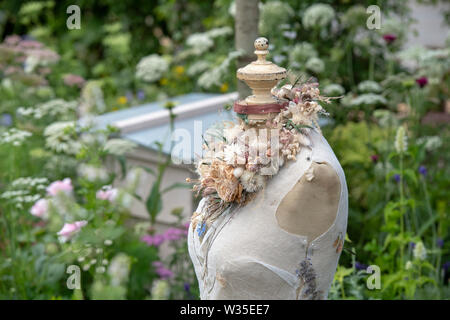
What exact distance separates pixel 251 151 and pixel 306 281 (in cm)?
35

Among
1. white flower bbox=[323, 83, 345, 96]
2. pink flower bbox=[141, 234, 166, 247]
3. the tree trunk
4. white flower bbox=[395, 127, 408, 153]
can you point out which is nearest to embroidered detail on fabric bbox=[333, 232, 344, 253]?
white flower bbox=[395, 127, 408, 153]

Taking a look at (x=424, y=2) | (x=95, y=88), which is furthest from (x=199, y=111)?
(x=424, y=2)

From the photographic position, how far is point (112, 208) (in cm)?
260

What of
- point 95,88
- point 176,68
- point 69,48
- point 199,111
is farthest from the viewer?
point 69,48

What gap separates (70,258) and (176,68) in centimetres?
371

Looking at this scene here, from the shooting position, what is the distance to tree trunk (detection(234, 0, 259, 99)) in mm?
3014

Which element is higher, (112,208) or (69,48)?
(69,48)

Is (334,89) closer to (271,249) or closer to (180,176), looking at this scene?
(180,176)

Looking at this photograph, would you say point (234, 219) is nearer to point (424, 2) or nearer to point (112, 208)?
point (112, 208)

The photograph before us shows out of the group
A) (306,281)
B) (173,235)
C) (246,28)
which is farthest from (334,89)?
(306,281)

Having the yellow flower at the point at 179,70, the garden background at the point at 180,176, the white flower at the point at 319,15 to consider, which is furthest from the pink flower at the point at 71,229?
the yellow flower at the point at 179,70

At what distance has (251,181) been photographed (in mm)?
1462

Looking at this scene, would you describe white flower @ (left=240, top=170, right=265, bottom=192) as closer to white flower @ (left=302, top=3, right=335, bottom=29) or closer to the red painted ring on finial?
the red painted ring on finial

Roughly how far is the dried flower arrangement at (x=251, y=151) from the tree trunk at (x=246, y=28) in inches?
54.7
